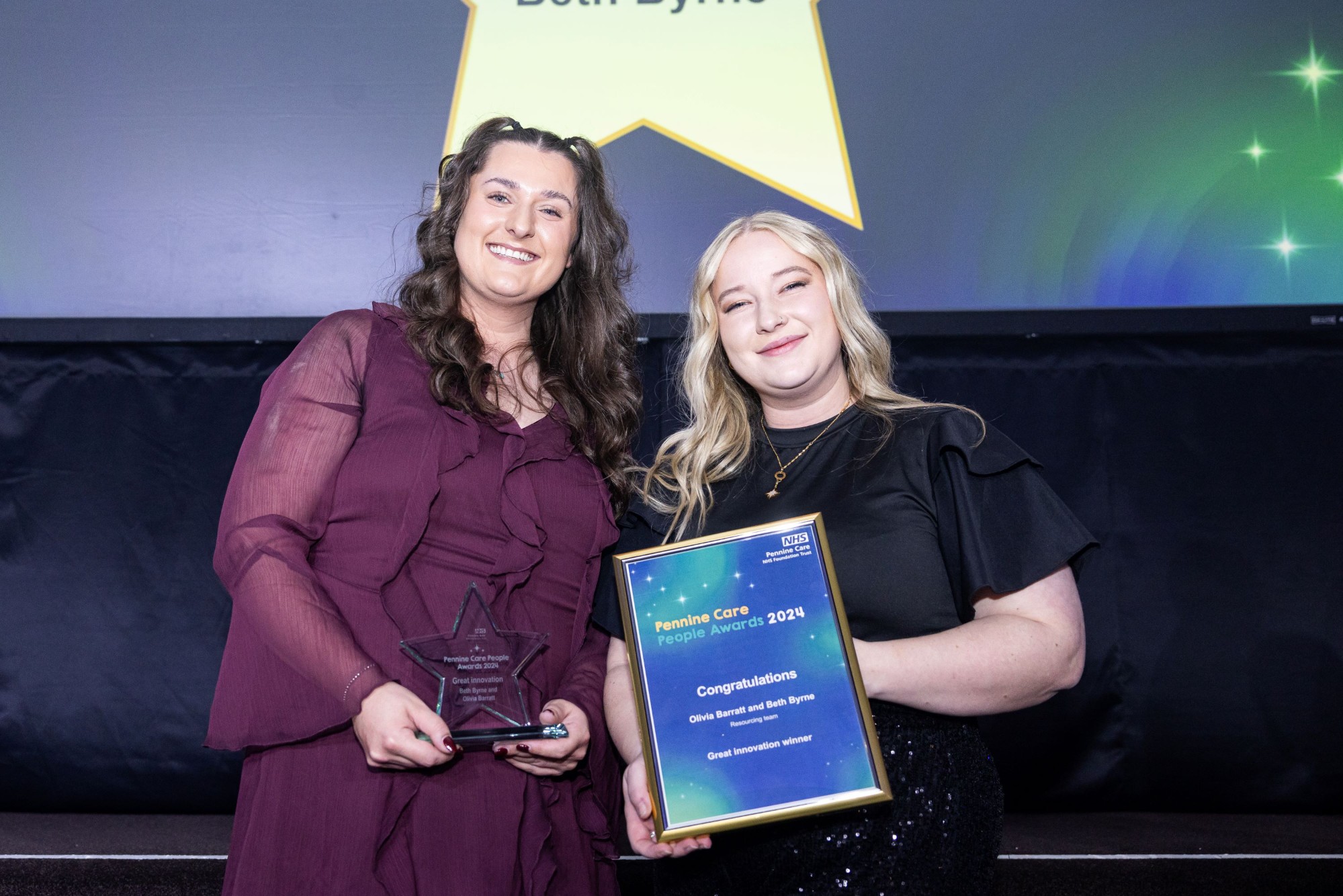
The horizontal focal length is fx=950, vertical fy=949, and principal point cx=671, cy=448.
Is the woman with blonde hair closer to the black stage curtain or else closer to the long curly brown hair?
the long curly brown hair

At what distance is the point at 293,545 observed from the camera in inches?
51.8

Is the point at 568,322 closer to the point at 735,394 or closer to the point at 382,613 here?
the point at 735,394

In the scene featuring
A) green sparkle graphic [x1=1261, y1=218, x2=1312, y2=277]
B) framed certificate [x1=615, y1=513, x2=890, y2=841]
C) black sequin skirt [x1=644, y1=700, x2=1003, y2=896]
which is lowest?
black sequin skirt [x1=644, y1=700, x2=1003, y2=896]

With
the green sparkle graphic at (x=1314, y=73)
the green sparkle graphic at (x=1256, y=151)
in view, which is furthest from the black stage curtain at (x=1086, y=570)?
the green sparkle graphic at (x=1314, y=73)

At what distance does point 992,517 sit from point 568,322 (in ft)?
2.92

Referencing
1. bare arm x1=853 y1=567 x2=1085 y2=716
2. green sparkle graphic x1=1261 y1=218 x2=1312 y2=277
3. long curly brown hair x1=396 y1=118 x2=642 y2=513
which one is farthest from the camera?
green sparkle graphic x1=1261 y1=218 x2=1312 y2=277

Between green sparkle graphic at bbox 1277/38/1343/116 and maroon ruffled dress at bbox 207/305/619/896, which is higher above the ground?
green sparkle graphic at bbox 1277/38/1343/116

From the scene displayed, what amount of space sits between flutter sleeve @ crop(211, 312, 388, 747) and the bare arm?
660 millimetres

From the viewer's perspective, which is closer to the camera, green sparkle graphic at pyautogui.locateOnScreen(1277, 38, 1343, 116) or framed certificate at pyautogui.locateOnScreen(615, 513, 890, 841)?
framed certificate at pyautogui.locateOnScreen(615, 513, 890, 841)

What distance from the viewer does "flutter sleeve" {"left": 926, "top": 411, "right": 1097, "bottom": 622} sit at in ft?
4.09

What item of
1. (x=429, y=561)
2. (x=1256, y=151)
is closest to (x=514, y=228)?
(x=429, y=561)

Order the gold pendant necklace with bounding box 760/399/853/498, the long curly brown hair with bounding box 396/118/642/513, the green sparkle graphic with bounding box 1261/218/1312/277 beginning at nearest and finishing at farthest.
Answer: the gold pendant necklace with bounding box 760/399/853/498 → the long curly brown hair with bounding box 396/118/642/513 → the green sparkle graphic with bounding box 1261/218/1312/277

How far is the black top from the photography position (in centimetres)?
126

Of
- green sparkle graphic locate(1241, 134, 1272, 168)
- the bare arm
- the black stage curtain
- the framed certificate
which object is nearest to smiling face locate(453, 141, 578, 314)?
the framed certificate
